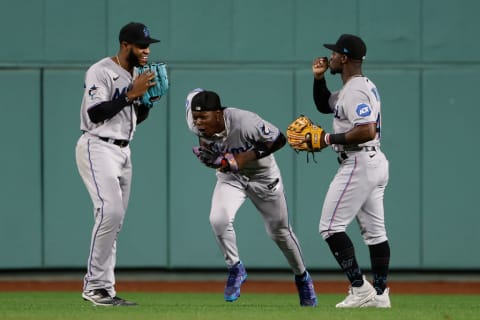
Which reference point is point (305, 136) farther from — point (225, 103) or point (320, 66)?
point (225, 103)

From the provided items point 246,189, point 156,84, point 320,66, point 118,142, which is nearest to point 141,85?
point 156,84

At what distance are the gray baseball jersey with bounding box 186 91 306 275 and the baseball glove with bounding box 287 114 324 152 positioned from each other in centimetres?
29

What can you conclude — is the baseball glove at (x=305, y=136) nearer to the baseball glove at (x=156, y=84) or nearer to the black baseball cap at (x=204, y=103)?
the black baseball cap at (x=204, y=103)

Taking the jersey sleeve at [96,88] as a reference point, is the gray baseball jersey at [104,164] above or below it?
below

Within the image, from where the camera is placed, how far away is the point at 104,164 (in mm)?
6867

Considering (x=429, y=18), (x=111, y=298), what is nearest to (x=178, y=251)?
(x=429, y=18)

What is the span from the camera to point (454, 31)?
1164 cm

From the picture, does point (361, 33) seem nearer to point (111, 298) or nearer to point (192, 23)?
point (192, 23)

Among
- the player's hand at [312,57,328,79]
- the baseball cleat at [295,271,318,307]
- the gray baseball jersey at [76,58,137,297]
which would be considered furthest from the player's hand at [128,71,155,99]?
the baseball cleat at [295,271,318,307]

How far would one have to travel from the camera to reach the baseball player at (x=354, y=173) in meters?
6.79

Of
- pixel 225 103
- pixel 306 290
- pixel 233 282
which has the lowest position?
pixel 306 290

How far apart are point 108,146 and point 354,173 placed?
1686 millimetres

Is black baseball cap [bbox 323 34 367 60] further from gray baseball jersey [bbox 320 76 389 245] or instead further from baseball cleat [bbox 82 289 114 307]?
baseball cleat [bbox 82 289 114 307]

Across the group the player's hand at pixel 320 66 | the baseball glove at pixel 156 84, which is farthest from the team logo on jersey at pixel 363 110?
the baseball glove at pixel 156 84
